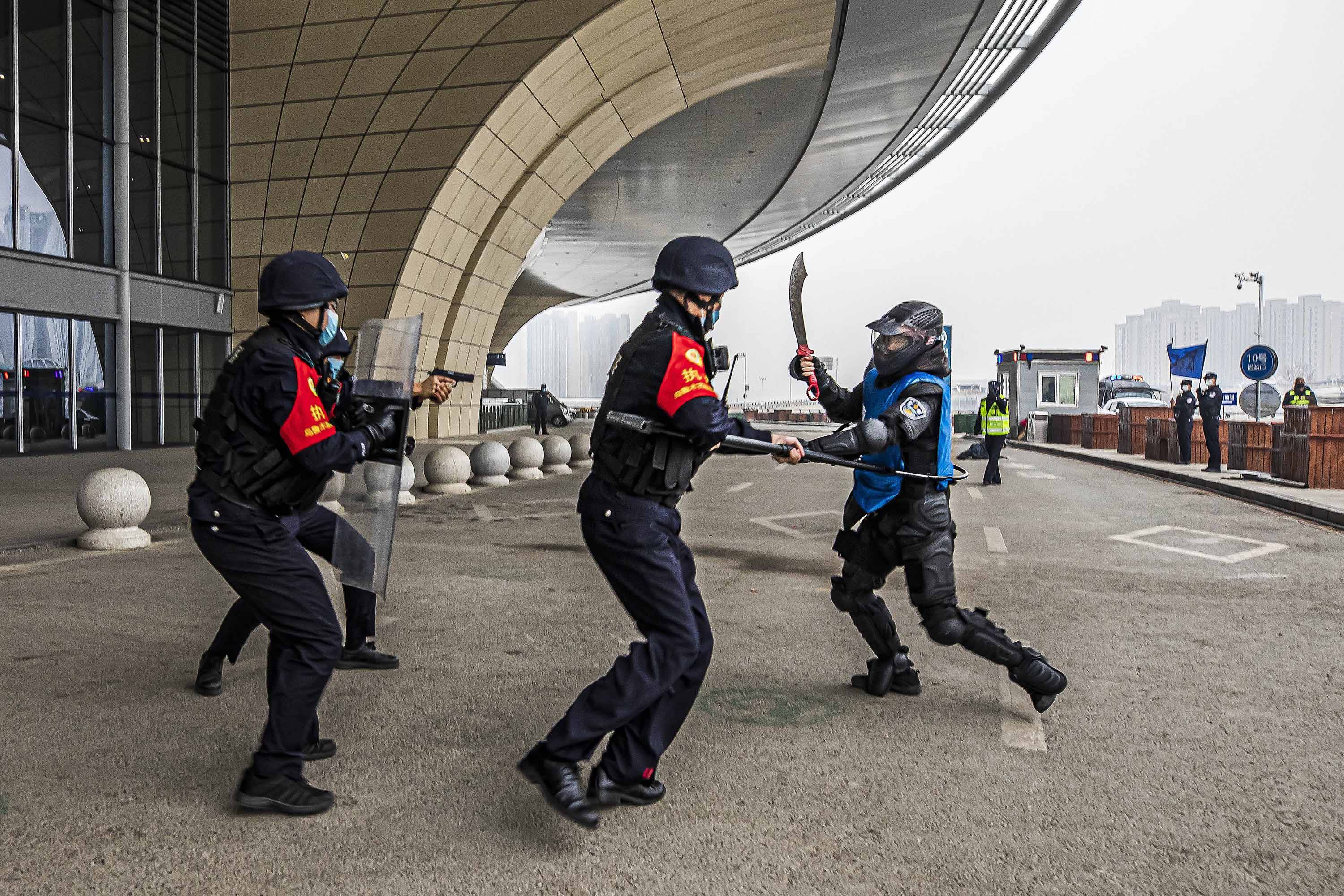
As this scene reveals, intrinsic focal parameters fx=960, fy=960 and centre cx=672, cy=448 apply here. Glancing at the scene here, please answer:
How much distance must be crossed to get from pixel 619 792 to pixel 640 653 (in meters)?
0.49

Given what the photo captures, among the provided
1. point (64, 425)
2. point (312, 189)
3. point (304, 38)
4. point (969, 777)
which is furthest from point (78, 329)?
point (969, 777)

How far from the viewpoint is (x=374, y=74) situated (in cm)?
2508

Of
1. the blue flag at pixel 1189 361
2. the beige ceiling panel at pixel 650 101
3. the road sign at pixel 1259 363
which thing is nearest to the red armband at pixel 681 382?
the road sign at pixel 1259 363

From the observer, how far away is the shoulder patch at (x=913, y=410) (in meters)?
4.21

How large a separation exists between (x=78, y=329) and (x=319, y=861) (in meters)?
22.2

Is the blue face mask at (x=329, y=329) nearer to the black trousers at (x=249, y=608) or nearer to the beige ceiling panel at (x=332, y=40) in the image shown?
the black trousers at (x=249, y=608)

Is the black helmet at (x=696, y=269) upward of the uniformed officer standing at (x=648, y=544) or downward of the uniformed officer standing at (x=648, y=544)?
upward

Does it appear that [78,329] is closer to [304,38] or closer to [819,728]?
[304,38]

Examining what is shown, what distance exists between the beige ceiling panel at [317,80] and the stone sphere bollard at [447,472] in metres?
15.5

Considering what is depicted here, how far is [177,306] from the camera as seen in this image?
23.7 meters

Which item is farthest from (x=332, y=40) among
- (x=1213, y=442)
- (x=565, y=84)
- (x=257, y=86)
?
(x=1213, y=442)

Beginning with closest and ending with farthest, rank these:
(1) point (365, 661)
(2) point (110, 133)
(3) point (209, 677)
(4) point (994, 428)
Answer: (3) point (209, 677), (1) point (365, 661), (4) point (994, 428), (2) point (110, 133)

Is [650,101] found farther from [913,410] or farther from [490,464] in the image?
[913,410]

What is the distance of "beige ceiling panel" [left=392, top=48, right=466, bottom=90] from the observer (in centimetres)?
2447
